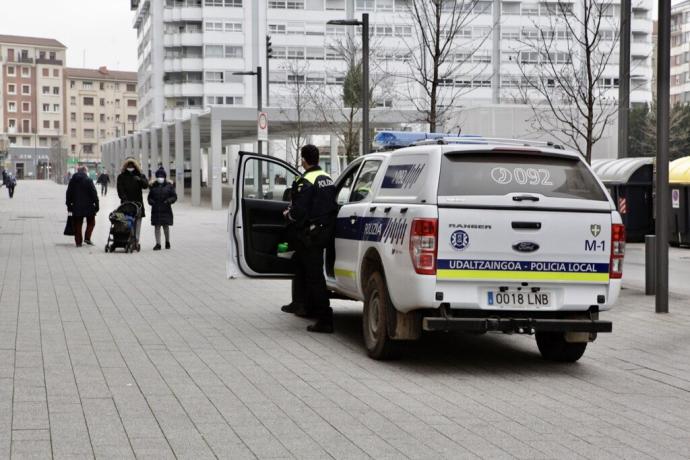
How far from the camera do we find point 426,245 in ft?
A: 26.2

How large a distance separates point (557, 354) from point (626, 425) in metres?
2.48

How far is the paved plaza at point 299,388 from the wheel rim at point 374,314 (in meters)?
0.25

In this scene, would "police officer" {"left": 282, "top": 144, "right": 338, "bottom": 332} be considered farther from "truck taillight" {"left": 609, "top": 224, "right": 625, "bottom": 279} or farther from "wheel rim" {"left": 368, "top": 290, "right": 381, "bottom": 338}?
"truck taillight" {"left": 609, "top": 224, "right": 625, "bottom": 279}

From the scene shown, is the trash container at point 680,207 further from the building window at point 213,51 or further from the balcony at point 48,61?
the balcony at point 48,61

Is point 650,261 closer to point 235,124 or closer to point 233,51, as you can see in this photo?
point 235,124

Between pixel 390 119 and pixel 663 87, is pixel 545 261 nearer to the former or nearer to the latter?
pixel 663 87

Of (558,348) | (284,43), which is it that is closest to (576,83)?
(558,348)

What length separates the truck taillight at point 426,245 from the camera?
7.96 metres

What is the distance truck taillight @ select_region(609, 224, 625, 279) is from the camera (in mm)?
8336

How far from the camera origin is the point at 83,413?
649 centimetres

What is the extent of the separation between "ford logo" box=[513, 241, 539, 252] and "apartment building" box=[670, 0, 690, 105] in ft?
408

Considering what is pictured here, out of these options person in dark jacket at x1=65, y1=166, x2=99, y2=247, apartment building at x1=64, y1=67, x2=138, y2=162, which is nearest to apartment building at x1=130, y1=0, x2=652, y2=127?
apartment building at x1=64, y1=67, x2=138, y2=162

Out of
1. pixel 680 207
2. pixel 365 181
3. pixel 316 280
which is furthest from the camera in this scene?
pixel 680 207

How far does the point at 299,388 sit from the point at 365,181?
2.93 meters
